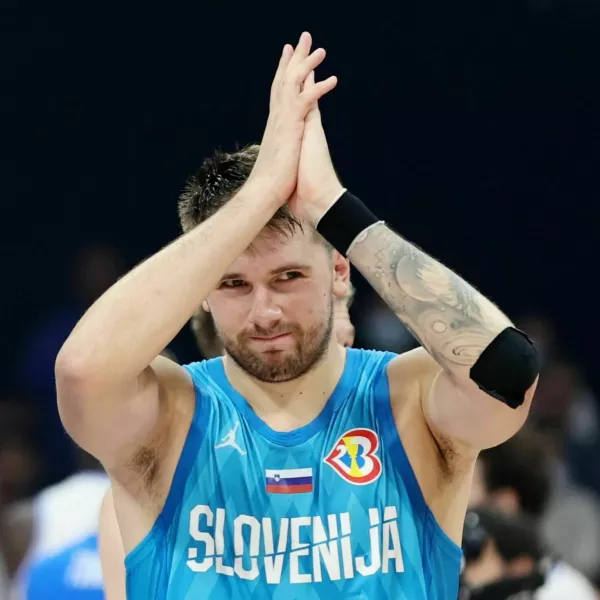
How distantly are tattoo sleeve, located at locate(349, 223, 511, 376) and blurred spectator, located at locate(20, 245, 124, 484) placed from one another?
601 cm

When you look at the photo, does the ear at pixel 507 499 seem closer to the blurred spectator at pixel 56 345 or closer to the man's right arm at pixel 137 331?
the man's right arm at pixel 137 331

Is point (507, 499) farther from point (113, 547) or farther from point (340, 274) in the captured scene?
point (340, 274)

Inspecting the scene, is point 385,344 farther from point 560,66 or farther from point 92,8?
point 92,8

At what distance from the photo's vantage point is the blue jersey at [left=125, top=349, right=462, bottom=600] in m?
2.97

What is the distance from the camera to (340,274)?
3.29 meters

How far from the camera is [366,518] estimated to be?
3018 millimetres

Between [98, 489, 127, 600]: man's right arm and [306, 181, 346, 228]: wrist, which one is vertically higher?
[306, 181, 346, 228]: wrist

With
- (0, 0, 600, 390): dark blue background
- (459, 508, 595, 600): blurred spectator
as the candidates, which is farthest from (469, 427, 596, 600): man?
(0, 0, 600, 390): dark blue background

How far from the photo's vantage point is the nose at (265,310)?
2.96 meters

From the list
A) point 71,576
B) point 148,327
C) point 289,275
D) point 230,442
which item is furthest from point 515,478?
point 148,327

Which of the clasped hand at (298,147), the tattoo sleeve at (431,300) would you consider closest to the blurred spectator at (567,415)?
the clasped hand at (298,147)

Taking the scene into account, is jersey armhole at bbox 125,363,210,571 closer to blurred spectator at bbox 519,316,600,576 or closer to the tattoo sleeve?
the tattoo sleeve

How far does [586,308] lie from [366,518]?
7294mm

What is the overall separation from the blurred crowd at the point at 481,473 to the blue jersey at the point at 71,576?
3 cm
